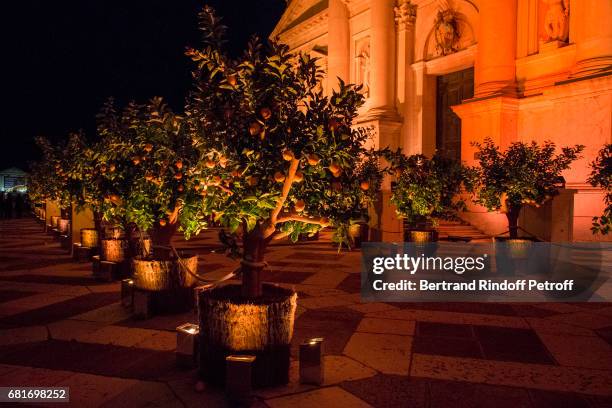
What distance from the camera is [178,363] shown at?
432 cm

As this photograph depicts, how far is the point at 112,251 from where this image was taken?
29.4 ft

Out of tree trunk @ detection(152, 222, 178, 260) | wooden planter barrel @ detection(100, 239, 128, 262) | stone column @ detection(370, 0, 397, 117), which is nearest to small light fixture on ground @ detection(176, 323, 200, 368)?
tree trunk @ detection(152, 222, 178, 260)

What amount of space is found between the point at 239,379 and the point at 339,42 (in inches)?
989

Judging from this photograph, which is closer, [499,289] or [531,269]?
[499,289]

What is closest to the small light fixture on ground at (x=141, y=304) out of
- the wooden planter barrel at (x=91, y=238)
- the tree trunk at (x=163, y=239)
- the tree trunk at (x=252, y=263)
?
the tree trunk at (x=163, y=239)

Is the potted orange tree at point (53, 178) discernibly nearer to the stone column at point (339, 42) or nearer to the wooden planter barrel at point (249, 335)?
the wooden planter barrel at point (249, 335)

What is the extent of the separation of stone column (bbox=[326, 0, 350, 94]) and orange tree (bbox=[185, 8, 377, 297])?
23036 mm

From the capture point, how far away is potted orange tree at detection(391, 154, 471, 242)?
11.6m

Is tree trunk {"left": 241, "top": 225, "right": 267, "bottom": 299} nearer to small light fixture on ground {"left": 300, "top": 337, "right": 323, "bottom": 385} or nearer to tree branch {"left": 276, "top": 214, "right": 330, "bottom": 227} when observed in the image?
tree branch {"left": 276, "top": 214, "right": 330, "bottom": 227}

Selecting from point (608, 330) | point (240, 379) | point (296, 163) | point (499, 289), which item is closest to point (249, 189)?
point (296, 163)

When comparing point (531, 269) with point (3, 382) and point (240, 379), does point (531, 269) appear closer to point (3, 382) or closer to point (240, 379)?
point (240, 379)

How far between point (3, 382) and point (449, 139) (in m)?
20.7

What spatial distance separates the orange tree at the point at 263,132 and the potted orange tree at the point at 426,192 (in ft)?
25.8


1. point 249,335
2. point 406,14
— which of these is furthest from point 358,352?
point 406,14
